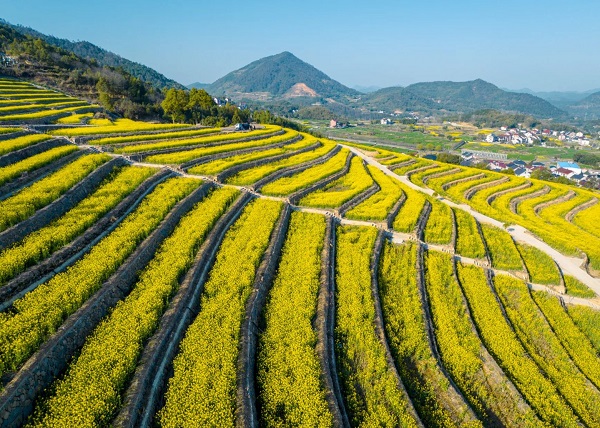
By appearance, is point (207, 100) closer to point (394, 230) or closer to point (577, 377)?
point (394, 230)

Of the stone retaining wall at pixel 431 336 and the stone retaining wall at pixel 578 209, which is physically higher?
the stone retaining wall at pixel 431 336

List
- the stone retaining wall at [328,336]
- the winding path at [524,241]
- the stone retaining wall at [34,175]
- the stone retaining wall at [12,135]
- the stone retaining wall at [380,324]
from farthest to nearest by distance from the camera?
the winding path at [524,241] < the stone retaining wall at [12,135] < the stone retaining wall at [34,175] < the stone retaining wall at [380,324] < the stone retaining wall at [328,336]

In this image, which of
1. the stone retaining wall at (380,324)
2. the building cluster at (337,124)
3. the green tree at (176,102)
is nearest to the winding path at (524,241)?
the stone retaining wall at (380,324)

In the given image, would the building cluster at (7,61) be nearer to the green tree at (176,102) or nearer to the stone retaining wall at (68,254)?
the green tree at (176,102)

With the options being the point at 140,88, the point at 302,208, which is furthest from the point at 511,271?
the point at 140,88

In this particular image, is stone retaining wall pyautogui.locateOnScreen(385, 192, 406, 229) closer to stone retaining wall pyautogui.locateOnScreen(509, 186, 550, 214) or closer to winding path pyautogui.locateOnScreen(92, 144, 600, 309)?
winding path pyautogui.locateOnScreen(92, 144, 600, 309)

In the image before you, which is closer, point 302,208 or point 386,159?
point 302,208

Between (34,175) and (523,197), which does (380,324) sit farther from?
(523,197)

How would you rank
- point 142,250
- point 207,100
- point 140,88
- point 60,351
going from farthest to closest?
1. point 140,88
2. point 207,100
3. point 142,250
4. point 60,351

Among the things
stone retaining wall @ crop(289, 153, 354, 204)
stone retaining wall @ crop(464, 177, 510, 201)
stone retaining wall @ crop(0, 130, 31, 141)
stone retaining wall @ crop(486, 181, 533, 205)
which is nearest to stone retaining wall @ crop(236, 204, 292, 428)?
stone retaining wall @ crop(289, 153, 354, 204)

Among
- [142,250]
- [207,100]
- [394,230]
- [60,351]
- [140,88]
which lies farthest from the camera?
[140,88]
